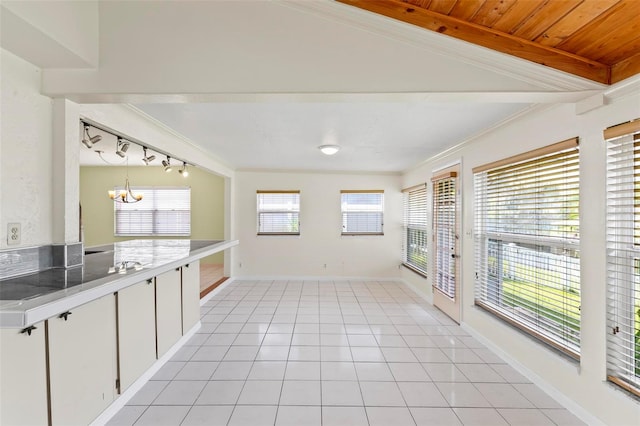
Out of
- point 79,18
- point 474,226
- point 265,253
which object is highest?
point 79,18

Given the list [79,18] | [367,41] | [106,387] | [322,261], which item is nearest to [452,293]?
[322,261]

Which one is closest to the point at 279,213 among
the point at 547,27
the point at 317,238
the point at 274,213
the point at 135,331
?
the point at 274,213

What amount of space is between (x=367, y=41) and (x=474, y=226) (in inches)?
103

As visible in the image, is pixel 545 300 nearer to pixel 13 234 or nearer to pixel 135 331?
pixel 135 331

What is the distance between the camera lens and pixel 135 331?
2.44m

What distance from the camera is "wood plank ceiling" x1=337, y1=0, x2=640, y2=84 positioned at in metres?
1.48

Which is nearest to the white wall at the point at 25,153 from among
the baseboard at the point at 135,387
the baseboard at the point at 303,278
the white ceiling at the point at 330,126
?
the white ceiling at the point at 330,126

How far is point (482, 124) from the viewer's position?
3062mm

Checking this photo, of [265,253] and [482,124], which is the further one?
[265,253]

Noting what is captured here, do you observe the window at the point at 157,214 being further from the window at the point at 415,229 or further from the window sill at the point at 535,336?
the window sill at the point at 535,336

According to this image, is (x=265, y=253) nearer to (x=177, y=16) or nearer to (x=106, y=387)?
(x=106, y=387)

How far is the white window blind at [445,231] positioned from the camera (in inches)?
160

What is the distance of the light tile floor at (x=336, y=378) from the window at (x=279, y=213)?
8.13ft

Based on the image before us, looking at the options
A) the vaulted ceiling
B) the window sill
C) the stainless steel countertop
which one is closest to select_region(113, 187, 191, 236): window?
the stainless steel countertop
